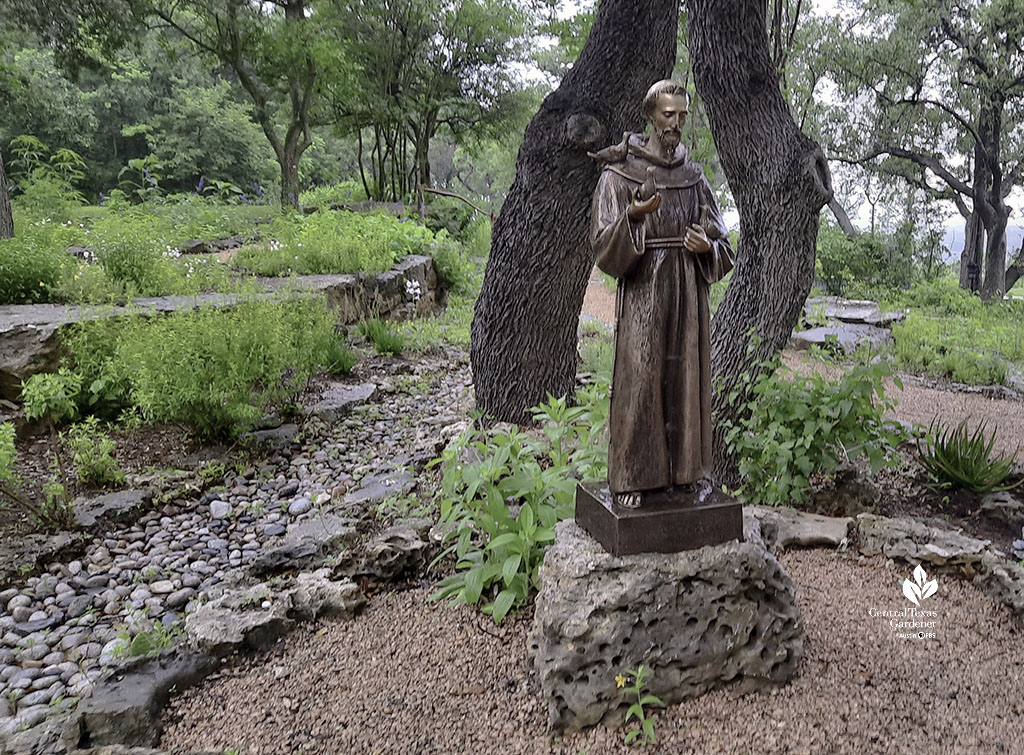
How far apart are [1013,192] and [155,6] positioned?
2055 cm

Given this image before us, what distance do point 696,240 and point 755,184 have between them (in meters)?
2.37

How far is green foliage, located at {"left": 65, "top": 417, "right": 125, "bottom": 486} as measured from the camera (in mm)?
4562

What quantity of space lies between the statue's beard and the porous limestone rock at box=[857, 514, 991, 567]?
2.36 metres

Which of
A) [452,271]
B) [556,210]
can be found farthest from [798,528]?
[452,271]

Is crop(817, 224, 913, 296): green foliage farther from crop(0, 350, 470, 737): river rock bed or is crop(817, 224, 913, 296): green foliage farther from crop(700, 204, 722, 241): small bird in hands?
crop(700, 204, 722, 241): small bird in hands

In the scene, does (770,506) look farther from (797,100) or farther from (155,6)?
(155,6)

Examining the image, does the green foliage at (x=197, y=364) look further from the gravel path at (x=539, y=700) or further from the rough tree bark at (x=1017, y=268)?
the rough tree bark at (x=1017, y=268)

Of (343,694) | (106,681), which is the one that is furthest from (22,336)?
(343,694)

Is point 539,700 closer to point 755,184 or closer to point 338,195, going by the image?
point 755,184

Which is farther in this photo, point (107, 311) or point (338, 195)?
point (338, 195)

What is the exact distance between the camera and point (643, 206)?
2277 mm

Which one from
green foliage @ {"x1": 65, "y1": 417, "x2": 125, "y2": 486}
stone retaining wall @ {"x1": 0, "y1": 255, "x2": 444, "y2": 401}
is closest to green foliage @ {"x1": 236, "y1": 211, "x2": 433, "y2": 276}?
stone retaining wall @ {"x1": 0, "y1": 255, "x2": 444, "y2": 401}

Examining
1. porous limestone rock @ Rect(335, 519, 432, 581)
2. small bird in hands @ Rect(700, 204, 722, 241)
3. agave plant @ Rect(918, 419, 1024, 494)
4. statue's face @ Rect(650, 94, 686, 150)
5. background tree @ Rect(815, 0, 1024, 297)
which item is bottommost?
porous limestone rock @ Rect(335, 519, 432, 581)

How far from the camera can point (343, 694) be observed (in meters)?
2.64
